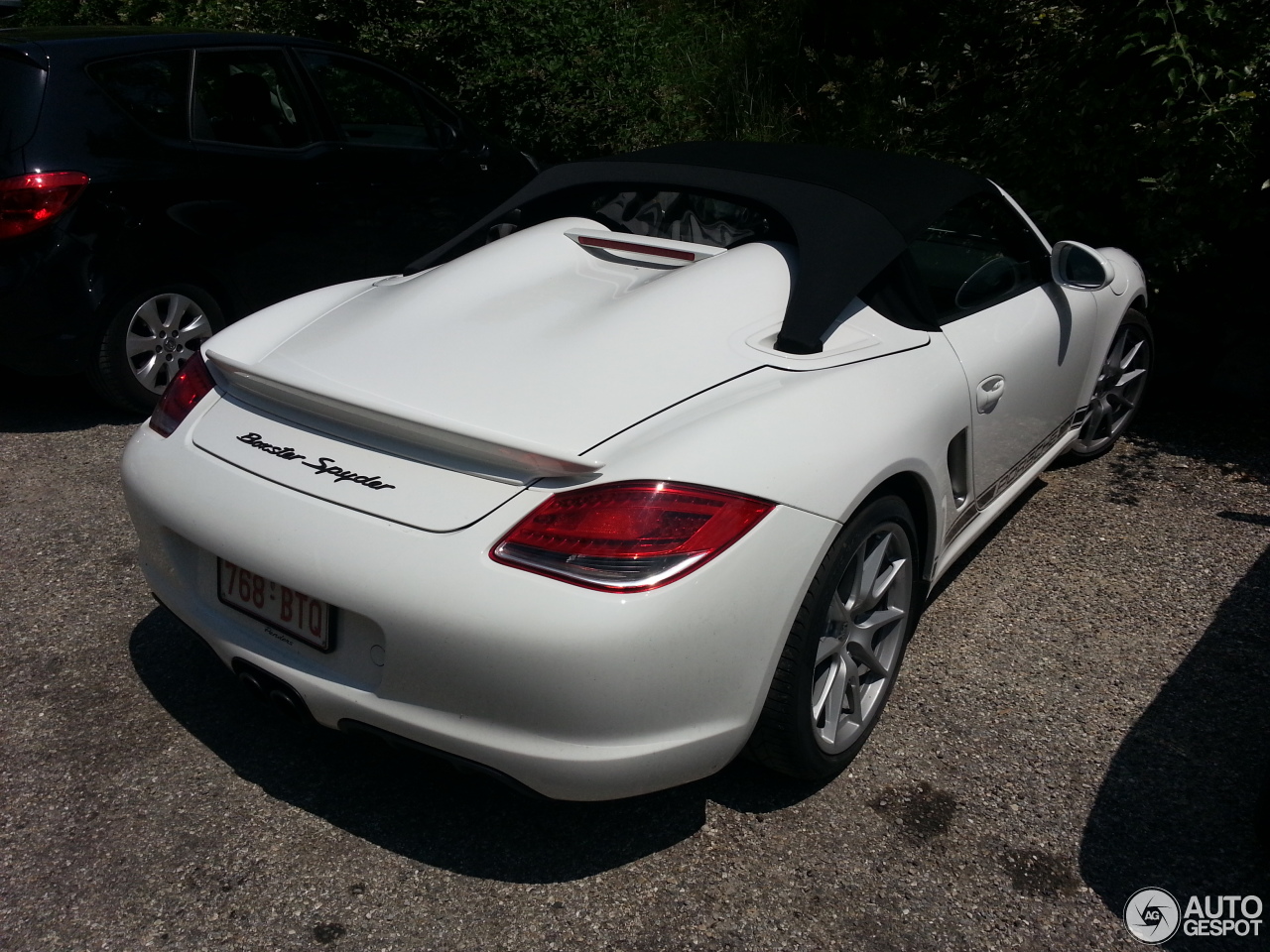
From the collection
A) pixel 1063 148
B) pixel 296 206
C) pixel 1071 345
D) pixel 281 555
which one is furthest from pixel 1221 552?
pixel 296 206

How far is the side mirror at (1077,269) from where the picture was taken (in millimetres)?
3826

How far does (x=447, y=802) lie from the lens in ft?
9.27

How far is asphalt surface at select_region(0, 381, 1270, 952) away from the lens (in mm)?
2463

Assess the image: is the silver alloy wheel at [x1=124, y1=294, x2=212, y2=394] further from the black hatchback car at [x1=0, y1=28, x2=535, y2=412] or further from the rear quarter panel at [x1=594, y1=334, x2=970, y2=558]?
the rear quarter panel at [x1=594, y1=334, x2=970, y2=558]

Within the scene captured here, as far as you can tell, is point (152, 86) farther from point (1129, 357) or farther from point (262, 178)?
point (1129, 357)

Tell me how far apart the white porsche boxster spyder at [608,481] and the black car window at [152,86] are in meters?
2.40

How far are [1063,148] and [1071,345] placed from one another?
2.14 metres

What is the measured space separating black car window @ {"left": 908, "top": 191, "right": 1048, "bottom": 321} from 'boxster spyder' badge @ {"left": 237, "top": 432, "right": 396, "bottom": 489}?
1.76 meters

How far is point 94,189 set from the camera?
490cm

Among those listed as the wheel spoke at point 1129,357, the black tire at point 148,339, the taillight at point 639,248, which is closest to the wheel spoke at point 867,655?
the taillight at point 639,248

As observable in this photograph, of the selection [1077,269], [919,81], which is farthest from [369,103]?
[1077,269]

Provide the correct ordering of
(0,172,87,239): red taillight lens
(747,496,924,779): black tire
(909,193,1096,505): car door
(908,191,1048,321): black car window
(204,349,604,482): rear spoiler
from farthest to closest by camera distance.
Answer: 1. (0,172,87,239): red taillight lens
2. (908,191,1048,321): black car window
3. (909,193,1096,505): car door
4. (747,496,924,779): black tire
5. (204,349,604,482): rear spoiler

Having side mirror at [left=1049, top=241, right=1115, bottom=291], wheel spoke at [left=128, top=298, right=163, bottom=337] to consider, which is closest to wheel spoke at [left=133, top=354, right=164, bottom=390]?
wheel spoke at [left=128, top=298, right=163, bottom=337]

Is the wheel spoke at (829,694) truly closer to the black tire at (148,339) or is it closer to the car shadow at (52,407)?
the black tire at (148,339)
